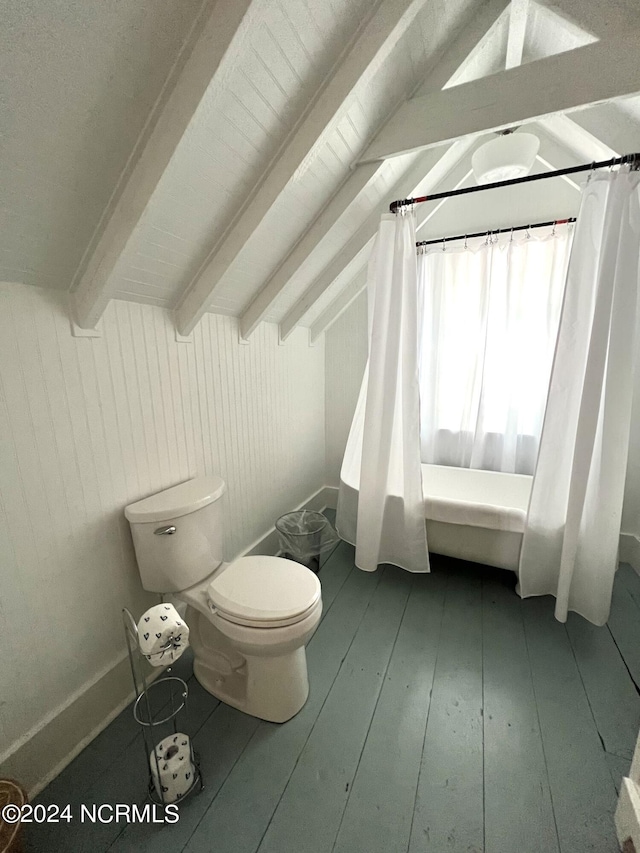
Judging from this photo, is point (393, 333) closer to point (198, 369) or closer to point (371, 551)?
point (198, 369)

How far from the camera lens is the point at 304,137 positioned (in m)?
1.10

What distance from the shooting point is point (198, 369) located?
1.62 m

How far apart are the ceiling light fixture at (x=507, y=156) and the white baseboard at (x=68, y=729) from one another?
2612 mm

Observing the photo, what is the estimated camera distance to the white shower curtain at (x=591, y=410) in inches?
56.7

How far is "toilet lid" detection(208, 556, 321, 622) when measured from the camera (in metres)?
1.19

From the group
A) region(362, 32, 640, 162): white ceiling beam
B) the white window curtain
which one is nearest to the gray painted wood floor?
the white window curtain

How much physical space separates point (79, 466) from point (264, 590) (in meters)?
0.78

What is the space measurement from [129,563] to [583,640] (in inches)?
80.6

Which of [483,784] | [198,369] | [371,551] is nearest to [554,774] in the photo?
[483,784]

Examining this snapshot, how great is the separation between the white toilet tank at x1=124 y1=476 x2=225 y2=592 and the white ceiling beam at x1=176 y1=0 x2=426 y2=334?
2.40 ft

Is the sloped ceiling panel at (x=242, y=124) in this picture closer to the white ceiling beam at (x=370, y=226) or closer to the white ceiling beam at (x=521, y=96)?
the white ceiling beam at (x=521, y=96)

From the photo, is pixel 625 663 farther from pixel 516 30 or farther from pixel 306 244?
pixel 516 30

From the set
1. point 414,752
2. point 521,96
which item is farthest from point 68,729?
point 521,96
